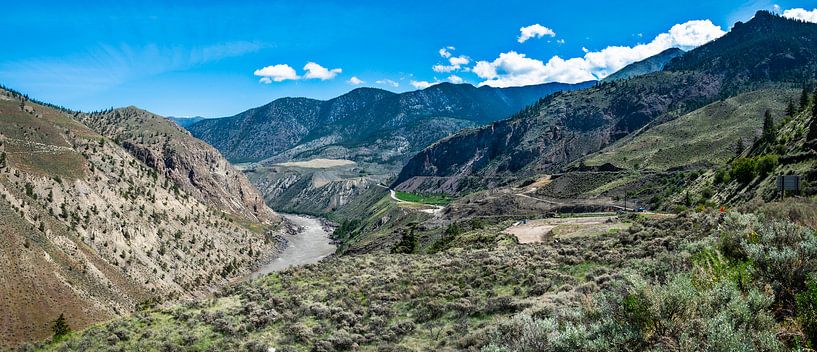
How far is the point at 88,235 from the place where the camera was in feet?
279

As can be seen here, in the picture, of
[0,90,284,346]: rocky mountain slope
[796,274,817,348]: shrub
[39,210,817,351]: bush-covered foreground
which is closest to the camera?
[796,274,817,348]: shrub

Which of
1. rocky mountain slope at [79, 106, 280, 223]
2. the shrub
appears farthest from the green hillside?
rocky mountain slope at [79, 106, 280, 223]

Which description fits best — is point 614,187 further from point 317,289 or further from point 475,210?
point 317,289

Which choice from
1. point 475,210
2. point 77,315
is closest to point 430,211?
point 475,210

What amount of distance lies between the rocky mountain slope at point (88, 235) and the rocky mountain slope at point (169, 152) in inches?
1093

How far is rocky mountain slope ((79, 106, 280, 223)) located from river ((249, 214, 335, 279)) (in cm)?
2389

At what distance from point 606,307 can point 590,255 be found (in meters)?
16.4

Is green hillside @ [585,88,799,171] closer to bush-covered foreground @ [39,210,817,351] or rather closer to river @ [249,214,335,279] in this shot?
river @ [249,214,335,279]

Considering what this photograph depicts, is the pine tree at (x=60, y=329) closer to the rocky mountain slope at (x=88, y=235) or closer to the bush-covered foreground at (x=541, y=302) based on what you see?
the bush-covered foreground at (x=541, y=302)

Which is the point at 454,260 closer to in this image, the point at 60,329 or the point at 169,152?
the point at 60,329

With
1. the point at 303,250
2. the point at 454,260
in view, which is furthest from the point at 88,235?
the point at 454,260

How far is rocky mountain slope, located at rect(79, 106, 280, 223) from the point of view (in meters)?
162

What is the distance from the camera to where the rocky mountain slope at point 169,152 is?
533ft

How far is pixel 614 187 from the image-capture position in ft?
369
